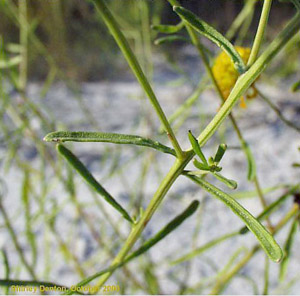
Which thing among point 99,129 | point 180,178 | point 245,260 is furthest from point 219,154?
point 180,178

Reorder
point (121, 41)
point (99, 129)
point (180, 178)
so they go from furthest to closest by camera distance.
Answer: point (180, 178)
point (99, 129)
point (121, 41)

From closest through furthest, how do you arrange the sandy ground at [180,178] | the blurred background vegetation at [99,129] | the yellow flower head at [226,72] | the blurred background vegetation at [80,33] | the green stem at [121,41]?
the green stem at [121,41], the yellow flower head at [226,72], the blurred background vegetation at [99,129], the sandy ground at [180,178], the blurred background vegetation at [80,33]

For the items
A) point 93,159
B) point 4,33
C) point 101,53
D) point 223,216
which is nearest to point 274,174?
point 223,216

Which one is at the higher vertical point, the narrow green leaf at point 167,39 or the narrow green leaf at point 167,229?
the narrow green leaf at point 167,39

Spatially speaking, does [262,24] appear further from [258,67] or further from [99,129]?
[99,129]

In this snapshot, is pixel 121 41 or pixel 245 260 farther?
pixel 245 260

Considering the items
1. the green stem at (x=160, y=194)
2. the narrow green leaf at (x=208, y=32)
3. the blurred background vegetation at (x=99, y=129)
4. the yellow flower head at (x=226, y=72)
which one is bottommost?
the green stem at (x=160, y=194)

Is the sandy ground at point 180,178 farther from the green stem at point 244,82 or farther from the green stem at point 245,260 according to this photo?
the green stem at point 244,82

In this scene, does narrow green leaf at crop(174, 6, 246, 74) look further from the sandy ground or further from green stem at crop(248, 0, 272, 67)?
the sandy ground

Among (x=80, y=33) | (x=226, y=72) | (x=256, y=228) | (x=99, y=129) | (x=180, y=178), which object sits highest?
(x=80, y=33)

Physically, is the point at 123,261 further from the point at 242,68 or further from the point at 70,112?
the point at 70,112

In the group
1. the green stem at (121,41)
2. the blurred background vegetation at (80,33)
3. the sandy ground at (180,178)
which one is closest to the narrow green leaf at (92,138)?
the green stem at (121,41)
